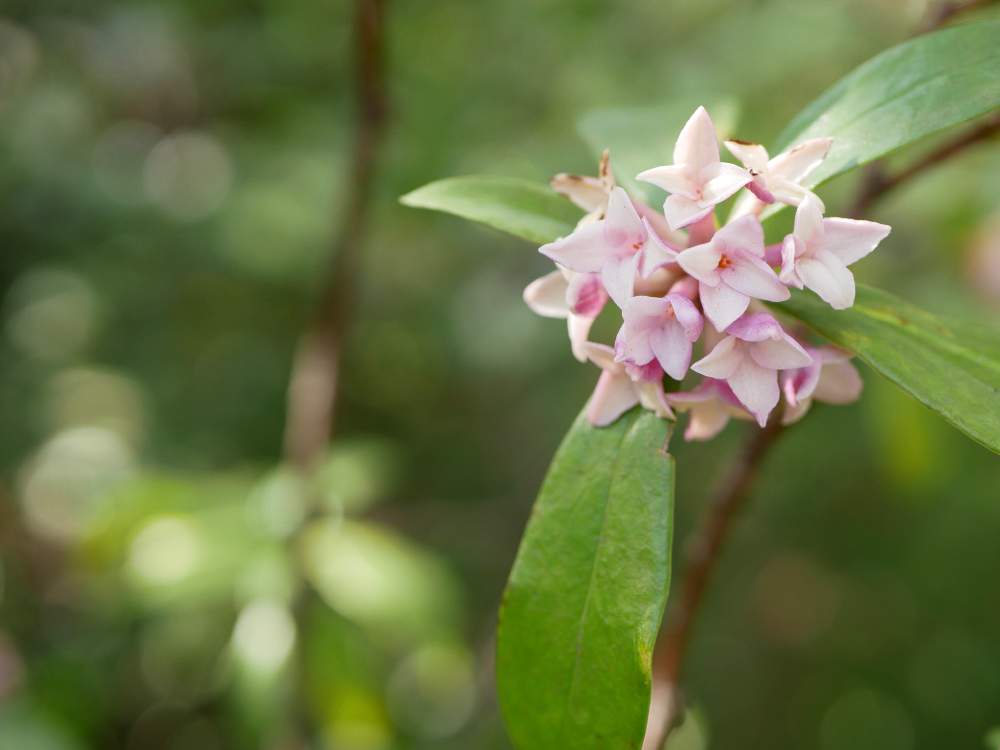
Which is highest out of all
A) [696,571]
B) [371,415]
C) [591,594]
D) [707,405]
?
[707,405]

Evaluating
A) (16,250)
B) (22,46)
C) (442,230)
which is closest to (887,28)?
(442,230)

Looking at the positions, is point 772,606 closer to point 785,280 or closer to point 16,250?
point 785,280

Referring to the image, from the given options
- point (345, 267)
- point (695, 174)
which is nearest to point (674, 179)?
point (695, 174)

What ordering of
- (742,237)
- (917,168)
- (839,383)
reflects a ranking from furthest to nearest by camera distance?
(917,168) < (839,383) < (742,237)

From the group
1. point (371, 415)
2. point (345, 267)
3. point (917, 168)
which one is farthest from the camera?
point (371, 415)

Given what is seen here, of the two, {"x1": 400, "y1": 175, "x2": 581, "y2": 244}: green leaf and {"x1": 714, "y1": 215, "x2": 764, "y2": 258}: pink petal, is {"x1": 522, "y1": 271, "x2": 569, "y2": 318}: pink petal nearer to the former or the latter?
{"x1": 400, "y1": 175, "x2": 581, "y2": 244}: green leaf

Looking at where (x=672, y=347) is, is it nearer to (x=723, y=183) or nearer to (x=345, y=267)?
(x=723, y=183)

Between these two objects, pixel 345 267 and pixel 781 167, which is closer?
pixel 781 167
